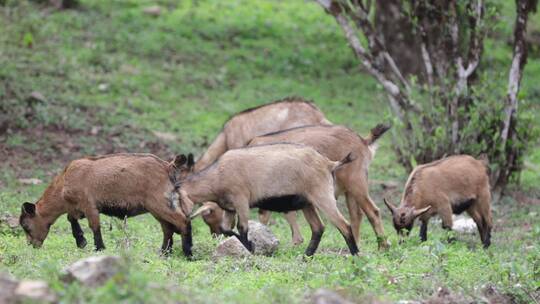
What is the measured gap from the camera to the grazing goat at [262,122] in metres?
12.8

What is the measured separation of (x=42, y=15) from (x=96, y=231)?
11.7 meters

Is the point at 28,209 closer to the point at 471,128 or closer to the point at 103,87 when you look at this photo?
the point at 471,128

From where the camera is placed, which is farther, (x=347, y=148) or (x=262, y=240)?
(x=347, y=148)

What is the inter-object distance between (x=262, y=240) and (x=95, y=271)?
3966 mm

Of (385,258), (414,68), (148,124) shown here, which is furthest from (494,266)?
(414,68)

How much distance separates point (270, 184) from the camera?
9.90m

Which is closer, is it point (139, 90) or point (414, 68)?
point (139, 90)

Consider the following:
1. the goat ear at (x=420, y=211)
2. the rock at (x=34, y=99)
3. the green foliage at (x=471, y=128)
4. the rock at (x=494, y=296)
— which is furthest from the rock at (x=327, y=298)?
the rock at (x=34, y=99)

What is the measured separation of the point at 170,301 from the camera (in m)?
6.18

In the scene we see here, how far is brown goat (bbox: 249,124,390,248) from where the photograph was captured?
1116cm

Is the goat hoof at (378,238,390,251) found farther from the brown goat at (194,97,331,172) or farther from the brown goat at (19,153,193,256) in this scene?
the brown goat at (194,97,331,172)

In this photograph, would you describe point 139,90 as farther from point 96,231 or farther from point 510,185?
point 96,231

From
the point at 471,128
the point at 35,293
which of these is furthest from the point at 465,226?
the point at 35,293

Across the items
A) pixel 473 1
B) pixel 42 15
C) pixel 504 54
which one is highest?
pixel 473 1
